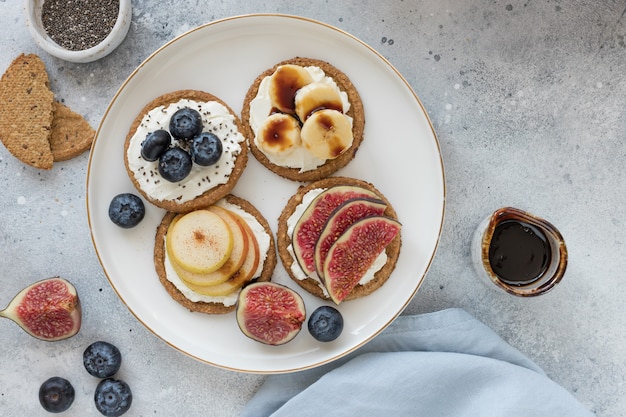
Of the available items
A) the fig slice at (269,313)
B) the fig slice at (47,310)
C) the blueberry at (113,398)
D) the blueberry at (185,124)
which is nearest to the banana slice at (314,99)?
the blueberry at (185,124)

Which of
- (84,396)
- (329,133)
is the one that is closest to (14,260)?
(84,396)

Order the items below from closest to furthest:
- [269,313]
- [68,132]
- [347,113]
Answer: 1. [269,313]
2. [347,113]
3. [68,132]

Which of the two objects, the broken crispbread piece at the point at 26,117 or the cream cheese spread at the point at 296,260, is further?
the broken crispbread piece at the point at 26,117

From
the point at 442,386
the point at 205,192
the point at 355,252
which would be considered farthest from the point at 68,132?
the point at 442,386

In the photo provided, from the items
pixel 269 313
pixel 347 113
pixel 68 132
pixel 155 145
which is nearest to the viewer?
pixel 155 145

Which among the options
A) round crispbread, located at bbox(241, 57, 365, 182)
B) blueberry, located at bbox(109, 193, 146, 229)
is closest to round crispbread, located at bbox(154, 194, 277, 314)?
blueberry, located at bbox(109, 193, 146, 229)

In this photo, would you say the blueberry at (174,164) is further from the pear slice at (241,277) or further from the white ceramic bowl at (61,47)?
the white ceramic bowl at (61,47)

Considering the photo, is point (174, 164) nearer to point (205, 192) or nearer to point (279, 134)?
point (205, 192)
